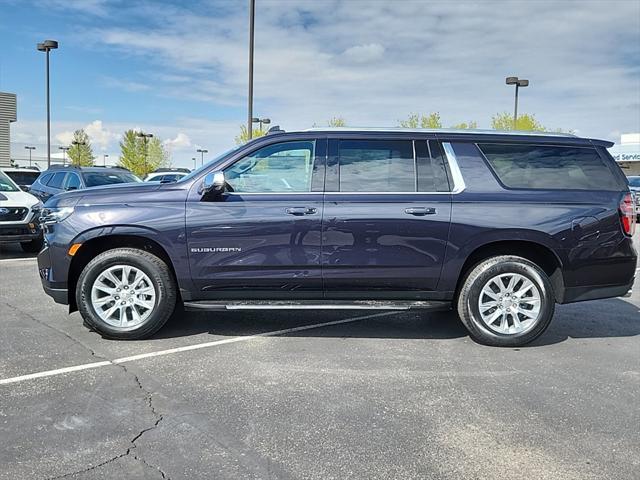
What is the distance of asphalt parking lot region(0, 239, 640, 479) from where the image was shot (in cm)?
291

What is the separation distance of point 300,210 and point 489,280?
1794 mm

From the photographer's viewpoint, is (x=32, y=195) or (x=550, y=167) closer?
(x=550, y=167)

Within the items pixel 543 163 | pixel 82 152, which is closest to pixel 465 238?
pixel 543 163

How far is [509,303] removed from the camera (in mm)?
4965

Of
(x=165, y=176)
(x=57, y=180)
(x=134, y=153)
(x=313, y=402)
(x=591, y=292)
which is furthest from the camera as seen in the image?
(x=134, y=153)

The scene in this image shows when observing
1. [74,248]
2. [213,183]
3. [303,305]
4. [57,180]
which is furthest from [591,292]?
[57,180]

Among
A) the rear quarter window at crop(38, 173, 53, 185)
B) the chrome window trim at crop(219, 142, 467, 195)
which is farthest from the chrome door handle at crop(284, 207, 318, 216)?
the rear quarter window at crop(38, 173, 53, 185)

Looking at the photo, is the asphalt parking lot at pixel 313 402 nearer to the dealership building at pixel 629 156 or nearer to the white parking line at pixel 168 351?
the white parking line at pixel 168 351

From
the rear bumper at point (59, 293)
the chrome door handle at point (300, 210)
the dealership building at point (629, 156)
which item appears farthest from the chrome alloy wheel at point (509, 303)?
the dealership building at point (629, 156)

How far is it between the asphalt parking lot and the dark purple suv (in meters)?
0.42

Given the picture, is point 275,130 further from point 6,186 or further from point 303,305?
point 6,186

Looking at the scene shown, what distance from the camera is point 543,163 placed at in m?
5.04

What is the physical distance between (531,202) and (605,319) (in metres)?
2.14

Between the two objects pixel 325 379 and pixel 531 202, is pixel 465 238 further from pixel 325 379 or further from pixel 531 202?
pixel 325 379
